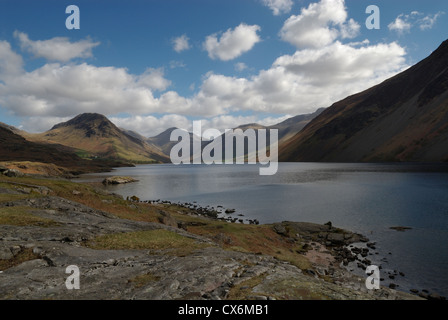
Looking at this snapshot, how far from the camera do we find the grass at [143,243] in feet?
59.9

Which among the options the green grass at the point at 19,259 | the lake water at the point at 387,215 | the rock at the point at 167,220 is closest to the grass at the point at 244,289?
the green grass at the point at 19,259

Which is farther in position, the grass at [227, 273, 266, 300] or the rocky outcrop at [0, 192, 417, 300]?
the rocky outcrop at [0, 192, 417, 300]

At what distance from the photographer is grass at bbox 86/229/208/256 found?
18.2 m

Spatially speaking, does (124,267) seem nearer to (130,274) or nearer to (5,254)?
(130,274)

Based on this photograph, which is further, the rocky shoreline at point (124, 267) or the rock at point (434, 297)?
the rock at point (434, 297)

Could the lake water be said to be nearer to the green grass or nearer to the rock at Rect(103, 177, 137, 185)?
the green grass

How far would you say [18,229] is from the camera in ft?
60.2

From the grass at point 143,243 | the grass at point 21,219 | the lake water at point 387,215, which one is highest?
the grass at point 21,219

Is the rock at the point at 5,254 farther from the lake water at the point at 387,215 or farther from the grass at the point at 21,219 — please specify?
the lake water at the point at 387,215

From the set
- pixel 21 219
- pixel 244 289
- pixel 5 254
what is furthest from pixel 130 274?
pixel 21 219

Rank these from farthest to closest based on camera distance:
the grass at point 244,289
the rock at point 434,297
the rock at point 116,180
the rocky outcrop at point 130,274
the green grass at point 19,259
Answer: the rock at point 116,180
the rock at point 434,297
the green grass at point 19,259
the rocky outcrop at point 130,274
the grass at point 244,289

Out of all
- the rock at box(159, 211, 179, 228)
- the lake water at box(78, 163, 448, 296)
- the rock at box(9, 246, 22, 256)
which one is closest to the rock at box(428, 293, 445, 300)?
the lake water at box(78, 163, 448, 296)

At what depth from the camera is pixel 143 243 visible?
19.8 metres
